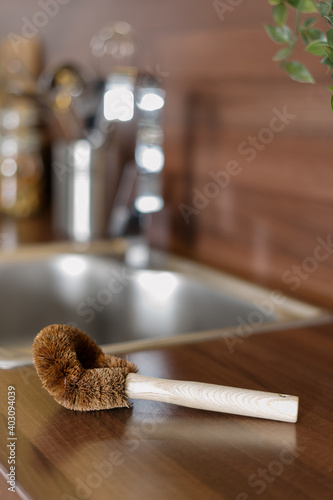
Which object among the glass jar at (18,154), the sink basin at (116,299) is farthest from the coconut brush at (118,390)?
the glass jar at (18,154)

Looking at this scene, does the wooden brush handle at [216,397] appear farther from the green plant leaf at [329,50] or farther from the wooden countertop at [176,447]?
the green plant leaf at [329,50]

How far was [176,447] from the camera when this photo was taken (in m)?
0.54

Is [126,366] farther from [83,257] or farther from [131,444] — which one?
[83,257]

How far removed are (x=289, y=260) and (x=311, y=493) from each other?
614mm

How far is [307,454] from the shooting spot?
0.53m

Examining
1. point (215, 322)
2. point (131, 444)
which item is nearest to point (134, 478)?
point (131, 444)

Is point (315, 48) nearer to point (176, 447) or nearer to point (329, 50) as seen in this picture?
point (329, 50)

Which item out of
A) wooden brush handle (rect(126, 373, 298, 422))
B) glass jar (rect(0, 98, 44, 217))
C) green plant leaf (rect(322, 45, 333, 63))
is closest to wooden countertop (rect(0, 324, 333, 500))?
wooden brush handle (rect(126, 373, 298, 422))

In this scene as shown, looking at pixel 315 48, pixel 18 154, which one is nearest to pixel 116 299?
pixel 18 154

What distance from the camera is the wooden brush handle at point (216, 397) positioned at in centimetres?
57

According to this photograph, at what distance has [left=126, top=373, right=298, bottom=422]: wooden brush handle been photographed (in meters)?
0.57

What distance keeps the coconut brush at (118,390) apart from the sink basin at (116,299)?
1.31 feet

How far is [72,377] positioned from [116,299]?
2.01ft

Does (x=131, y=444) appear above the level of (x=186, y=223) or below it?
above
